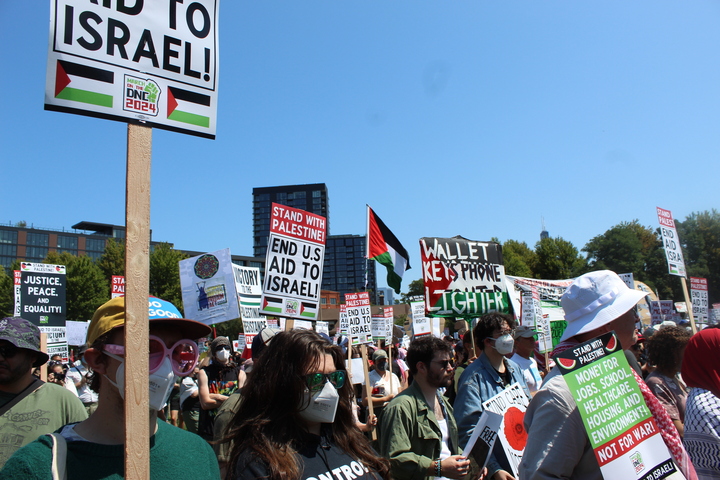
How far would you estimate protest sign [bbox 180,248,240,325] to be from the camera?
39.5 ft

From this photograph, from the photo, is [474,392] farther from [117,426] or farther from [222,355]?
[222,355]

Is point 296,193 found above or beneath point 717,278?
above

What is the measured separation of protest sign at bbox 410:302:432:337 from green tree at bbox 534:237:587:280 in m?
45.3

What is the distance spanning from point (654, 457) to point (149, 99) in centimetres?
262

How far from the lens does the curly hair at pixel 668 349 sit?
456cm

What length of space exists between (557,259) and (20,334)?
2518 inches

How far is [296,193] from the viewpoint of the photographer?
545 ft

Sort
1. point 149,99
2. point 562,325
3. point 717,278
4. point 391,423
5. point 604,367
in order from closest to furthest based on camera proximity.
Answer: point 149,99, point 604,367, point 391,423, point 562,325, point 717,278

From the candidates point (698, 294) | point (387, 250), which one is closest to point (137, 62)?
point (387, 250)

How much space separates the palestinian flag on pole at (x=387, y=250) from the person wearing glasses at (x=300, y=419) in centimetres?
668

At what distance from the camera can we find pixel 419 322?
19547mm

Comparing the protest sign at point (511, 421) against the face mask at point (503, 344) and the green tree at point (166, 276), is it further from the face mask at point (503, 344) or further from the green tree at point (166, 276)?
the green tree at point (166, 276)

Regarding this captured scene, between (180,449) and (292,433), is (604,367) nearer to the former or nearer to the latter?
(292,433)

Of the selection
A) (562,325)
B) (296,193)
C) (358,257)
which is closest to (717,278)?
(562,325)
